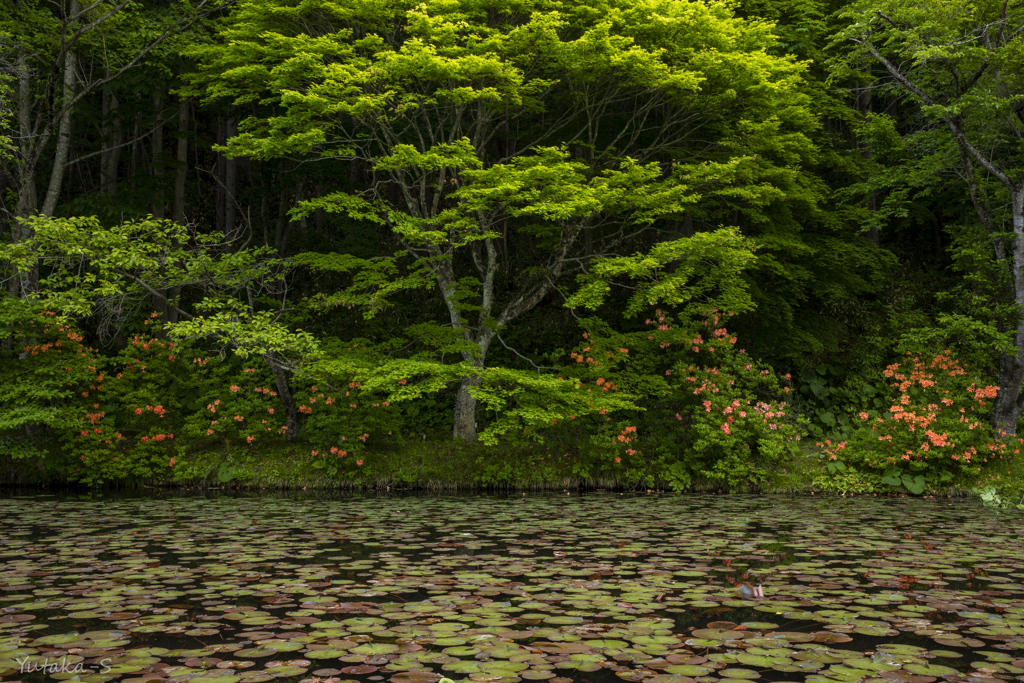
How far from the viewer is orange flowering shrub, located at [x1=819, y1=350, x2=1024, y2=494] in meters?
13.0

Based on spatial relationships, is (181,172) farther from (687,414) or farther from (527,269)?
(687,414)

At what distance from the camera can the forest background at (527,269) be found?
12672 millimetres

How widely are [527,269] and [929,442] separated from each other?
7234 millimetres

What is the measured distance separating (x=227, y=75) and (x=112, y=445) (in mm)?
6367

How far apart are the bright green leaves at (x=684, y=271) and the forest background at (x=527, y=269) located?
0.06m

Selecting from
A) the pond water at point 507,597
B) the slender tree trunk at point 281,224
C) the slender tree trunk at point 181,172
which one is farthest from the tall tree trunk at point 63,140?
the pond water at point 507,597

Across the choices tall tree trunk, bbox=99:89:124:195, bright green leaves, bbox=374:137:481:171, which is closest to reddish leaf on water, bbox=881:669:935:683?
bright green leaves, bbox=374:137:481:171

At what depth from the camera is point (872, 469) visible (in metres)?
13.5

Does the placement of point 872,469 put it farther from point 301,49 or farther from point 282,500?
point 301,49

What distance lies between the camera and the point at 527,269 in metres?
14.8

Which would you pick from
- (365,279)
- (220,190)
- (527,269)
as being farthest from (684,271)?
(220,190)

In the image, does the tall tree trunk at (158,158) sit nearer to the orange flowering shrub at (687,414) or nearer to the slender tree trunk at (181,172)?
the slender tree trunk at (181,172)

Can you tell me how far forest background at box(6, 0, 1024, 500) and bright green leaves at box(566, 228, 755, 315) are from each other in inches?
2.3

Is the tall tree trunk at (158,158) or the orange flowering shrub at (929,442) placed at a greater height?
the tall tree trunk at (158,158)
